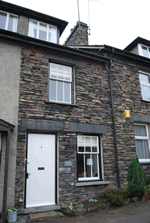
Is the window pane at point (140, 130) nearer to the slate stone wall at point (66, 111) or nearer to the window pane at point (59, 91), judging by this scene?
the slate stone wall at point (66, 111)

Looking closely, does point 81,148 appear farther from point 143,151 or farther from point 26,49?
point 26,49

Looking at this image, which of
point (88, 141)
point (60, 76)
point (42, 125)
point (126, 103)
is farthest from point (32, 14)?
point (88, 141)

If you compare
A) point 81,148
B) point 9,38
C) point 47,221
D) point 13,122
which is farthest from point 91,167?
point 9,38

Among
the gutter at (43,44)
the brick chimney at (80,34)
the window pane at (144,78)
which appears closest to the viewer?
the gutter at (43,44)

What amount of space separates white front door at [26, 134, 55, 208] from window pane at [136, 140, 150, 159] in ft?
13.6

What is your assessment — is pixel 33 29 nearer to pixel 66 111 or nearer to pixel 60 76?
pixel 60 76

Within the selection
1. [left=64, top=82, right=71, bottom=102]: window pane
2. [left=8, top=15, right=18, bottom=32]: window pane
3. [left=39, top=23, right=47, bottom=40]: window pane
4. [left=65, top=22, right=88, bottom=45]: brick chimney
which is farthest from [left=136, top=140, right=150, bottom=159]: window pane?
[left=8, top=15, right=18, bottom=32]: window pane

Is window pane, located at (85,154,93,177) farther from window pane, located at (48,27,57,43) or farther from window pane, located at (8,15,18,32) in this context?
window pane, located at (8,15,18,32)

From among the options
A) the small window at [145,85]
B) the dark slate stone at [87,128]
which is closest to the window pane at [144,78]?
the small window at [145,85]

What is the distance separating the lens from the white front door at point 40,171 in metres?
6.26

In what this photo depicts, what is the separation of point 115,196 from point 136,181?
3.33 ft

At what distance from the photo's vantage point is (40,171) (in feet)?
21.3

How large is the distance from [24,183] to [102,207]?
271 cm

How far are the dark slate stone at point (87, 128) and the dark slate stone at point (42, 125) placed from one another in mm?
504
